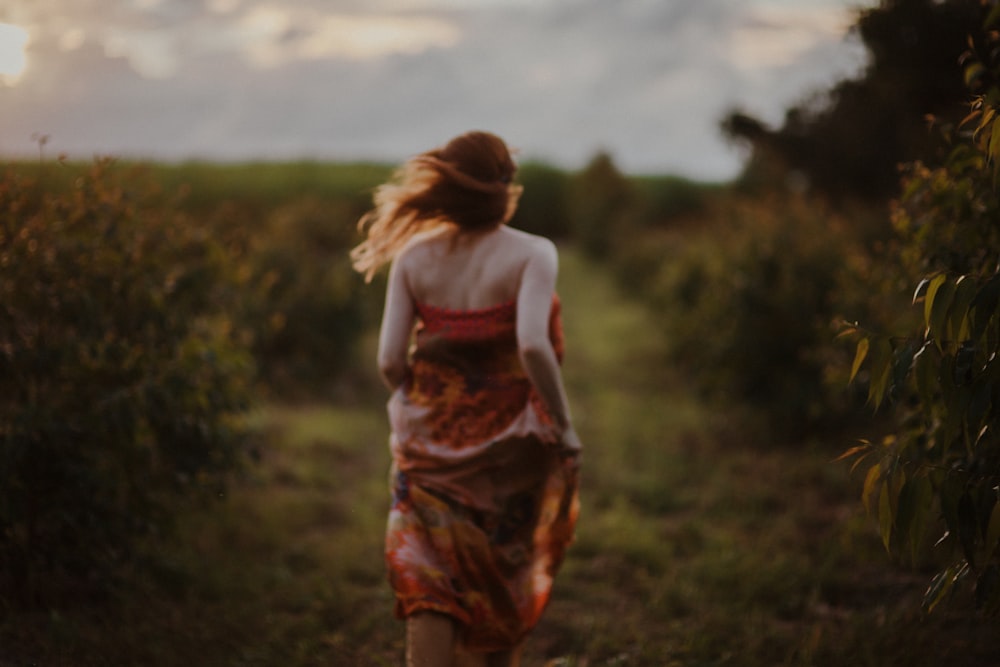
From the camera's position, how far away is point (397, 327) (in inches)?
125

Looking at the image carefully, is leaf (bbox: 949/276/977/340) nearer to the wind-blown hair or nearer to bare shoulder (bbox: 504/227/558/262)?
bare shoulder (bbox: 504/227/558/262)

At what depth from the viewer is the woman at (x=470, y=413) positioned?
3041 millimetres

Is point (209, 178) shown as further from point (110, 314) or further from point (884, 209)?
point (110, 314)

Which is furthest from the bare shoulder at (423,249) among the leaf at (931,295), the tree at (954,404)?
the leaf at (931,295)

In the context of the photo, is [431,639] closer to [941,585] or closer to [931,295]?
[941,585]

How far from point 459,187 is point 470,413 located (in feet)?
2.76

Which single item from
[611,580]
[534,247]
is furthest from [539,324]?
[611,580]

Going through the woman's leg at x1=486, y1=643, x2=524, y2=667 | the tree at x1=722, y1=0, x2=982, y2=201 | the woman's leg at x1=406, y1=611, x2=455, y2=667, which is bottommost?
the woman's leg at x1=486, y1=643, x2=524, y2=667

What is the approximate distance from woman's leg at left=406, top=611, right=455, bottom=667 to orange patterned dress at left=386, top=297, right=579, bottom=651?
0.14 feet

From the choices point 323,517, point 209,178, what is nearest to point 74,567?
point 323,517

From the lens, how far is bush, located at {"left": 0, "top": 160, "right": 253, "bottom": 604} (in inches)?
145

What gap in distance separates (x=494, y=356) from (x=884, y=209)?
8846 mm

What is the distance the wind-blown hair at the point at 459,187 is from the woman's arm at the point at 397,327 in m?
0.13

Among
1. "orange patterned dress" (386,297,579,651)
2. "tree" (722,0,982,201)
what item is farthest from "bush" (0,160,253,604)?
"tree" (722,0,982,201)
